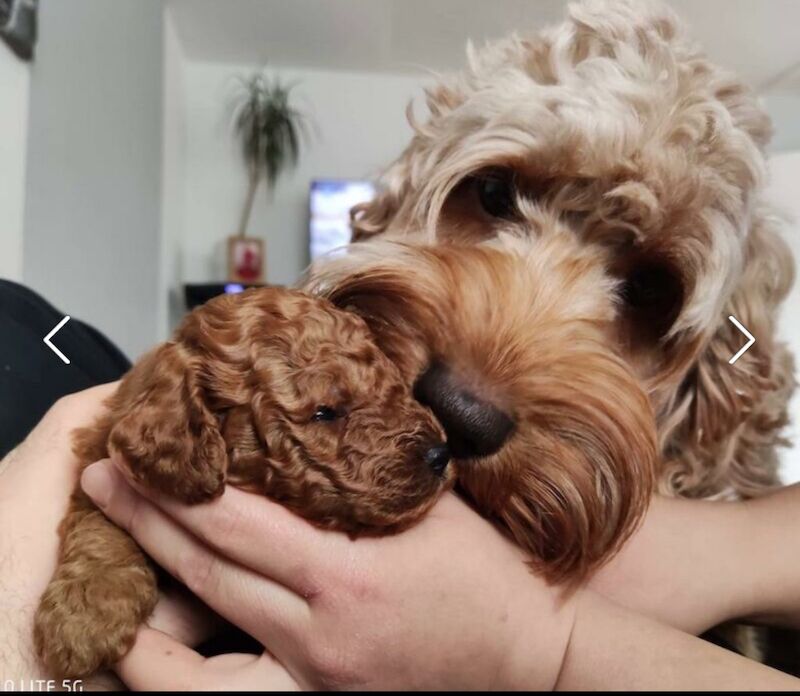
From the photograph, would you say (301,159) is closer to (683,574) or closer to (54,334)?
(54,334)

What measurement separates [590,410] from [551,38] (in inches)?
23.6

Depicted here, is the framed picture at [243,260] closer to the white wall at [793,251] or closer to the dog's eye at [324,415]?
the white wall at [793,251]

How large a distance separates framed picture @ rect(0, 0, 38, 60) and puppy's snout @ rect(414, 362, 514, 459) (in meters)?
1.72

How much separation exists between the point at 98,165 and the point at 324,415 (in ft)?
7.88

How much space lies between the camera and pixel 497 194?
3.74ft

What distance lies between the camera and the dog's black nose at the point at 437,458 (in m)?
0.83

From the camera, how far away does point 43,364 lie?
138cm

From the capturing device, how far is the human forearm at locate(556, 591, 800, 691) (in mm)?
724

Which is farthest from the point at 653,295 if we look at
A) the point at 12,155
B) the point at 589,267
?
the point at 12,155

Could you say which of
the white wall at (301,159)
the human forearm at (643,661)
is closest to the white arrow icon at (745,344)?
the human forearm at (643,661)

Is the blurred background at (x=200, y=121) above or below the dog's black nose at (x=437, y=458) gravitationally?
above

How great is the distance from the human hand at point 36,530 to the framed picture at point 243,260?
3.84 m

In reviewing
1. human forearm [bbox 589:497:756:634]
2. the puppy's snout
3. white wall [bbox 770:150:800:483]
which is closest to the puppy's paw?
the puppy's snout

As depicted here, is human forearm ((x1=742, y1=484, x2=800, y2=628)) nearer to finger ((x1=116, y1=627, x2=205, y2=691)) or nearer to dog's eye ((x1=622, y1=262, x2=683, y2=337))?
dog's eye ((x1=622, y1=262, x2=683, y2=337))
